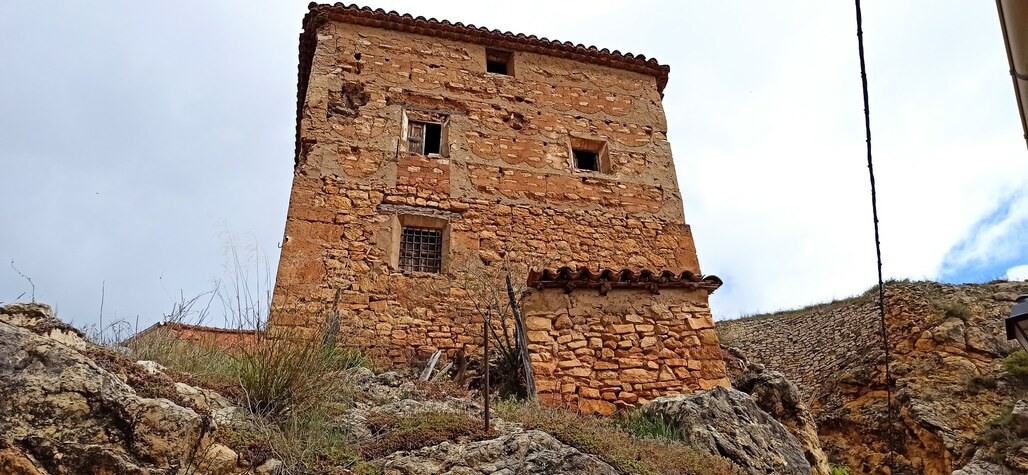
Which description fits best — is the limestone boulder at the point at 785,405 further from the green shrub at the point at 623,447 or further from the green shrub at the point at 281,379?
the green shrub at the point at 281,379

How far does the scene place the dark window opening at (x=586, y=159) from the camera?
1136 centimetres

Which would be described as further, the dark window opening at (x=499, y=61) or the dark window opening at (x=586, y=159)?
the dark window opening at (x=499, y=61)

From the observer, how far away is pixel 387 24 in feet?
A: 37.3

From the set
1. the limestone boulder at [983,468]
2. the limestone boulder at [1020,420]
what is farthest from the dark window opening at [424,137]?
the limestone boulder at [1020,420]

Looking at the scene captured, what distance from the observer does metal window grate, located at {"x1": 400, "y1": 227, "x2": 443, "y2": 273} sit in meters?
9.55

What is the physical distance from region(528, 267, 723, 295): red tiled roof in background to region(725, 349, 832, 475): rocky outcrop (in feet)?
5.16

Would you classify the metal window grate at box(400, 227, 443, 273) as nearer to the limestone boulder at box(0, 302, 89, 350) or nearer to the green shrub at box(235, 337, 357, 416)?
the green shrub at box(235, 337, 357, 416)

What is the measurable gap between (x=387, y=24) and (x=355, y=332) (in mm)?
5678

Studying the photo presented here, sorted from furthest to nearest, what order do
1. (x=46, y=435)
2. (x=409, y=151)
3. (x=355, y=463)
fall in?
(x=409, y=151), (x=355, y=463), (x=46, y=435)

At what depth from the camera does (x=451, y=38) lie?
11.7 m

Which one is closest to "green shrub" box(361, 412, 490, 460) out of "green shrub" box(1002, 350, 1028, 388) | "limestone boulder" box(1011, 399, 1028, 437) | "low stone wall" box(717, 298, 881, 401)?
"limestone boulder" box(1011, 399, 1028, 437)

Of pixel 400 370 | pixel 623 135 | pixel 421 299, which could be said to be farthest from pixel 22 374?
pixel 623 135

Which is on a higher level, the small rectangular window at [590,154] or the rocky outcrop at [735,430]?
the small rectangular window at [590,154]

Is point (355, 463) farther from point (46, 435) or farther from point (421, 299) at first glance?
point (421, 299)
